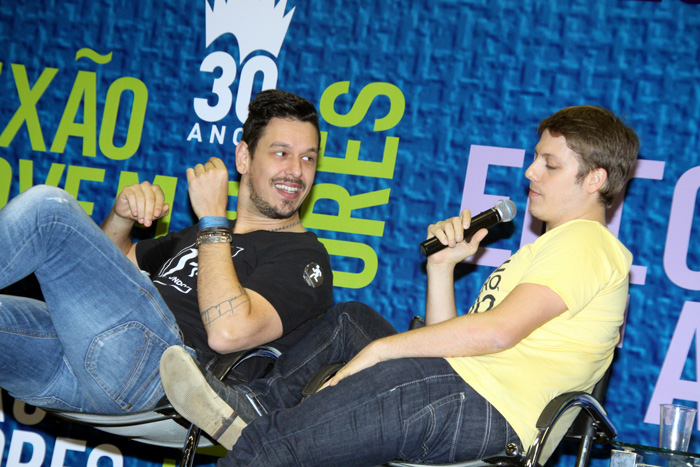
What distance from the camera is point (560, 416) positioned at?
1.55 meters

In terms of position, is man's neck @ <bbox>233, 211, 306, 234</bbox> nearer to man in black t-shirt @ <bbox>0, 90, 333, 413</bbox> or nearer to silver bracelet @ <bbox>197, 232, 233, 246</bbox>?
man in black t-shirt @ <bbox>0, 90, 333, 413</bbox>

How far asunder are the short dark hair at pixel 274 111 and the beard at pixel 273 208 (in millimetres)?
159

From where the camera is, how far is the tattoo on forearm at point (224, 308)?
5.95 feet

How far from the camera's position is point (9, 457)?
9.81ft

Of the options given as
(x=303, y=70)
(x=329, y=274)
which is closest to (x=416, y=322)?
(x=329, y=274)

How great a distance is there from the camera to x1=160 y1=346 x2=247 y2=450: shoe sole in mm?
1545

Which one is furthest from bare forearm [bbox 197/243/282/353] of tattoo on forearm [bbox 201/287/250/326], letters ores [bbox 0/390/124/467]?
letters ores [bbox 0/390/124/467]

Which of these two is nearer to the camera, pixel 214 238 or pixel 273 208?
pixel 214 238

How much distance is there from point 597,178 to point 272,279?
879mm

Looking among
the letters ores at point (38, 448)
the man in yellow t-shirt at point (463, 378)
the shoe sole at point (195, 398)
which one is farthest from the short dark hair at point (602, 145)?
the letters ores at point (38, 448)

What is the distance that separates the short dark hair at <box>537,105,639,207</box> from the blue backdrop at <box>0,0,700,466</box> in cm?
86

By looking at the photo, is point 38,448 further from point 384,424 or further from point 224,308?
point 384,424

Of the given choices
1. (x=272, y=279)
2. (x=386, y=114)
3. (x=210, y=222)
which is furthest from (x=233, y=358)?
(x=386, y=114)

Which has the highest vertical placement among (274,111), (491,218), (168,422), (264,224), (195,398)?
(274,111)
